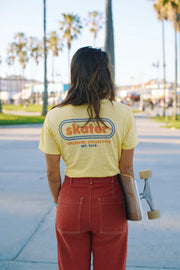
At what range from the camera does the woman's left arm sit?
1886mm

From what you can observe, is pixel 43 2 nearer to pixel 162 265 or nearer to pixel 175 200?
pixel 175 200

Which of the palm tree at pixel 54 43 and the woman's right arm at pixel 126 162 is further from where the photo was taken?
the palm tree at pixel 54 43

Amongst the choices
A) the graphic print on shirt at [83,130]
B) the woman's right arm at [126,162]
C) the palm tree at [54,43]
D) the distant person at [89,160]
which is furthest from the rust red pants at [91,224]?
the palm tree at [54,43]

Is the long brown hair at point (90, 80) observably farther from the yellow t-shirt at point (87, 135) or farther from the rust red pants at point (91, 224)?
the rust red pants at point (91, 224)

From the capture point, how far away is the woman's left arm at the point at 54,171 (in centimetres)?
189

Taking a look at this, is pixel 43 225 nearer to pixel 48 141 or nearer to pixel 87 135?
pixel 48 141

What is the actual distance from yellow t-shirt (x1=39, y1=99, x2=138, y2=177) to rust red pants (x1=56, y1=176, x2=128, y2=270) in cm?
7

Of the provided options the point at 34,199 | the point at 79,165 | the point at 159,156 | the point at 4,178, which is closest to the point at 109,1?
the point at 159,156

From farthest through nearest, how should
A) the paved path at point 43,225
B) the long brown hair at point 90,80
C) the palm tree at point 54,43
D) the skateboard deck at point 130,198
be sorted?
the palm tree at point 54,43, the paved path at point 43,225, the skateboard deck at point 130,198, the long brown hair at point 90,80

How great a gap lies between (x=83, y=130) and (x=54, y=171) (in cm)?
36

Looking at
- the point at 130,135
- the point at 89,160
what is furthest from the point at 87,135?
the point at 130,135

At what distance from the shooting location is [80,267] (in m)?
1.81

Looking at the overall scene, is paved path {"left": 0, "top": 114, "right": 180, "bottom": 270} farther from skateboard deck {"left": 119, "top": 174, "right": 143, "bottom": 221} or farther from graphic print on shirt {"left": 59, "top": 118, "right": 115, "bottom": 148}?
graphic print on shirt {"left": 59, "top": 118, "right": 115, "bottom": 148}

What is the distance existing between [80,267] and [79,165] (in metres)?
0.57
